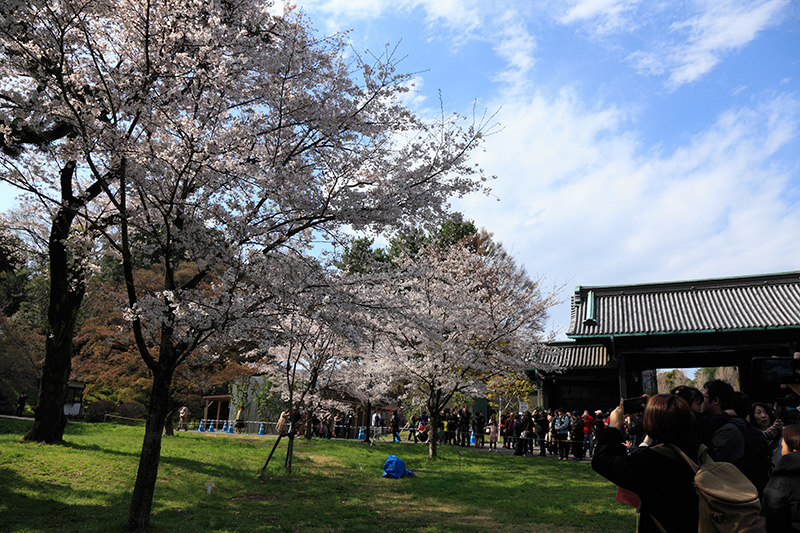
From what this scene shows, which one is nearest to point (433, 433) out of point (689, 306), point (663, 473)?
point (689, 306)

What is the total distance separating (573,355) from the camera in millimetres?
23531

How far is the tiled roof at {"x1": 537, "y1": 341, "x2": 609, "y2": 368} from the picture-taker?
879 inches

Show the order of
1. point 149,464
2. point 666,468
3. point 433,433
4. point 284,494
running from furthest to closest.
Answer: point 433,433
point 284,494
point 149,464
point 666,468

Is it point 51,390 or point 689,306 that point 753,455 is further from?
point 689,306

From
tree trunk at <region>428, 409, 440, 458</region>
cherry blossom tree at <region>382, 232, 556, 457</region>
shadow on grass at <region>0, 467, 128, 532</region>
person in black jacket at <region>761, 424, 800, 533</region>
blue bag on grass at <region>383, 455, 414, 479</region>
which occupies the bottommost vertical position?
shadow on grass at <region>0, 467, 128, 532</region>

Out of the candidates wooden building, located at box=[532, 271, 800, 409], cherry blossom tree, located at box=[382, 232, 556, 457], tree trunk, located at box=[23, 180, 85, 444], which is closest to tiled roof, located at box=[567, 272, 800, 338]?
wooden building, located at box=[532, 271, 800, 409]

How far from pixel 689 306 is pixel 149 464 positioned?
777 inches

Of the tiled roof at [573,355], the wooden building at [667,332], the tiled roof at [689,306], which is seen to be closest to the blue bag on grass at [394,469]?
the wooden building at [667,332]

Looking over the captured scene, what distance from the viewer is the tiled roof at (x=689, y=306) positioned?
686 inches

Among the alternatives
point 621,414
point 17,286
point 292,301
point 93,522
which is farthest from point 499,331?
point 17,286

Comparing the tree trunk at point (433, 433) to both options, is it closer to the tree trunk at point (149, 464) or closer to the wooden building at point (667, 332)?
the wooden building at point (667, 332)

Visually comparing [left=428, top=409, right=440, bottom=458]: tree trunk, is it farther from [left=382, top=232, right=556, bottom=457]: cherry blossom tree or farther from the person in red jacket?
the person in red jacket

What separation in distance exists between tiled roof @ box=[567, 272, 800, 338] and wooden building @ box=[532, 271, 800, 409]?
0.03m

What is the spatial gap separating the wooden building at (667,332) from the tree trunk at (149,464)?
1492cm
